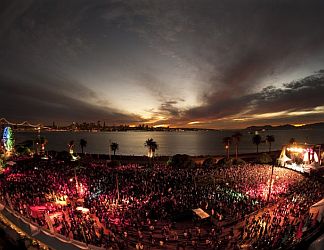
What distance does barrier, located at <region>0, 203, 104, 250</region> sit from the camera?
12312mm

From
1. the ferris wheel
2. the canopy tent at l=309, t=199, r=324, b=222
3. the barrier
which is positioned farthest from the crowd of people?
the ferris wheel

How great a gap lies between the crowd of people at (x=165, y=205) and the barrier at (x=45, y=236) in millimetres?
1244

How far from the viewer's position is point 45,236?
13.6 meters

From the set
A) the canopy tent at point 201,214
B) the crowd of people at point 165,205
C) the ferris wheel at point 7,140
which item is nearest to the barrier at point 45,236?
the crowd of people at point 165,205

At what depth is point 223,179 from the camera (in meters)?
32.1

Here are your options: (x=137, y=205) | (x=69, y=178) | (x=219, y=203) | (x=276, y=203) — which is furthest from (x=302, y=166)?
(x=69, y=178)

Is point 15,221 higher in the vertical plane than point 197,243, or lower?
higher

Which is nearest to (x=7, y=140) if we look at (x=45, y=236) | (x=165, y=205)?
(x=165, y=205)

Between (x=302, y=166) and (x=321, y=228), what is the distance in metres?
25.8

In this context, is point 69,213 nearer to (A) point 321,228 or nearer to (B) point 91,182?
(B) point 91,182

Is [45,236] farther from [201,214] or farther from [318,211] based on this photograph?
[318,211]

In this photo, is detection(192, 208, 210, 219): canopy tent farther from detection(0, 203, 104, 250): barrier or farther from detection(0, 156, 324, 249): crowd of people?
detection(0, 203, 104, 250): barrier

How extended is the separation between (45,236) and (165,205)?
37.3ft

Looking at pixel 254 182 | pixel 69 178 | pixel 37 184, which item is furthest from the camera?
pixel 69 178
